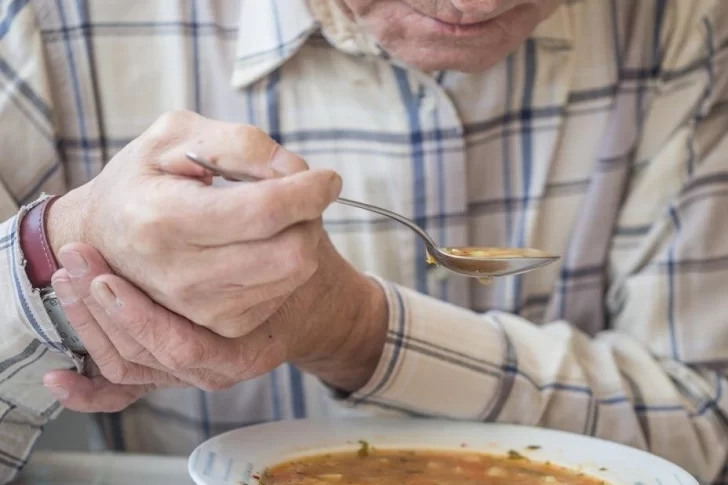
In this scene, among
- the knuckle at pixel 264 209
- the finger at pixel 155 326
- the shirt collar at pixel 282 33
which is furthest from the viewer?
the shirt collar at pixel 282 33

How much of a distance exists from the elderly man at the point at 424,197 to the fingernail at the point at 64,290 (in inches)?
2.5

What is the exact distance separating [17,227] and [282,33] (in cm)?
53

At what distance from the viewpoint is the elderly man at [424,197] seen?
3.84 ft

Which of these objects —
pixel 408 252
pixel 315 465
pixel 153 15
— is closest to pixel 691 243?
pixel 408 252

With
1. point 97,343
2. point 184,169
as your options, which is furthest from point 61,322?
point 184,169

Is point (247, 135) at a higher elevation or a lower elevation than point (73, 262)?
higher

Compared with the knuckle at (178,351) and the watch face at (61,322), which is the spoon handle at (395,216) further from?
the watch face at (61,322)

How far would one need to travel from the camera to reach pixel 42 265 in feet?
3.33

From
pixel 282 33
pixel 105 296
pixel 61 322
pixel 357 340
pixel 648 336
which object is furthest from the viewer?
pixel 648 336

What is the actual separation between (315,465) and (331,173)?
382 mm

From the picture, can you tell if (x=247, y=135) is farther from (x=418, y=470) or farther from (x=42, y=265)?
(x=418, y=470)

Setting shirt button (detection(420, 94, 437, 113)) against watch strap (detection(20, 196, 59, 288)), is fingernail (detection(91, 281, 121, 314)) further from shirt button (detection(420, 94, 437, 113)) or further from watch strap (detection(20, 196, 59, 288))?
shirt button (detection(420, 94, 437, 113))

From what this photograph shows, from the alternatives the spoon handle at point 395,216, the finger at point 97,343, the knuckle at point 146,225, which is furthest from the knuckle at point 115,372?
the spoon handle at point 395,216

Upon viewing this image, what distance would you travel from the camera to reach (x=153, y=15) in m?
1.43
